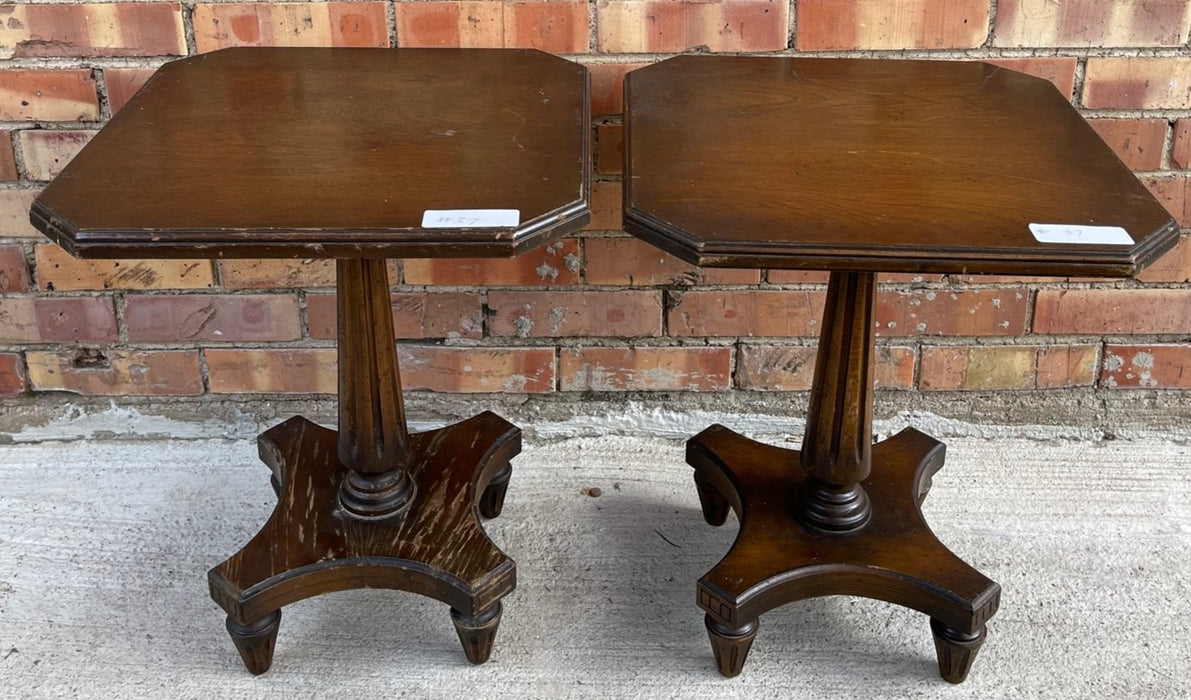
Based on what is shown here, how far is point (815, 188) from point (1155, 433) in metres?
1.24

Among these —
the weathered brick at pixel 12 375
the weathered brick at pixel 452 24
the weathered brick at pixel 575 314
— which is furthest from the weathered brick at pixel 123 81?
the weathered brick at pixel 575 314

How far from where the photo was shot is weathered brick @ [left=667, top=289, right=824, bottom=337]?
2139 millimetres

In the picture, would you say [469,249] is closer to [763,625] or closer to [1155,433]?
[763,625]

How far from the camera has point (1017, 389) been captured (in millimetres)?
2229

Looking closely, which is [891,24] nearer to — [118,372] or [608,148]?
[608,148]

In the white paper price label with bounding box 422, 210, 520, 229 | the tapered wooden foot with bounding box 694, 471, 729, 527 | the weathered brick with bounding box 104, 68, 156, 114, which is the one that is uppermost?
the weathered brick with bounding box 104, 68, 156, 114

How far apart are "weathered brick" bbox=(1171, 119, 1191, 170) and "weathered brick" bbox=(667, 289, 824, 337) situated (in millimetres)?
636

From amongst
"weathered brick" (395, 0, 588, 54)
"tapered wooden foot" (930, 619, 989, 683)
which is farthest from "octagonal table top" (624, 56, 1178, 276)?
"tapered wooden foot" (930, 619, 989, 683)

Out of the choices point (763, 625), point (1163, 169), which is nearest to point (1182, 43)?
point (1163, 169)

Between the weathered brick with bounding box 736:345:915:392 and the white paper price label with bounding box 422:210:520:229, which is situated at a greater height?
the white paper price label with bounding box 422:210:520:229

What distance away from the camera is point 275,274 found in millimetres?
2115

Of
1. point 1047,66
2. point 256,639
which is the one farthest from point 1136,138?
point 256,639

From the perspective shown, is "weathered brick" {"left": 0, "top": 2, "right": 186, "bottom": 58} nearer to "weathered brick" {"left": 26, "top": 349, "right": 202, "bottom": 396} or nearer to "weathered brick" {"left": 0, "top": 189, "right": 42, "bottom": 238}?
"weathered brick" {"left": 0, "top": 189, "right": 42, "bottom": 238}

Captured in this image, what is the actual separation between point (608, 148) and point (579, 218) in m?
0.69
